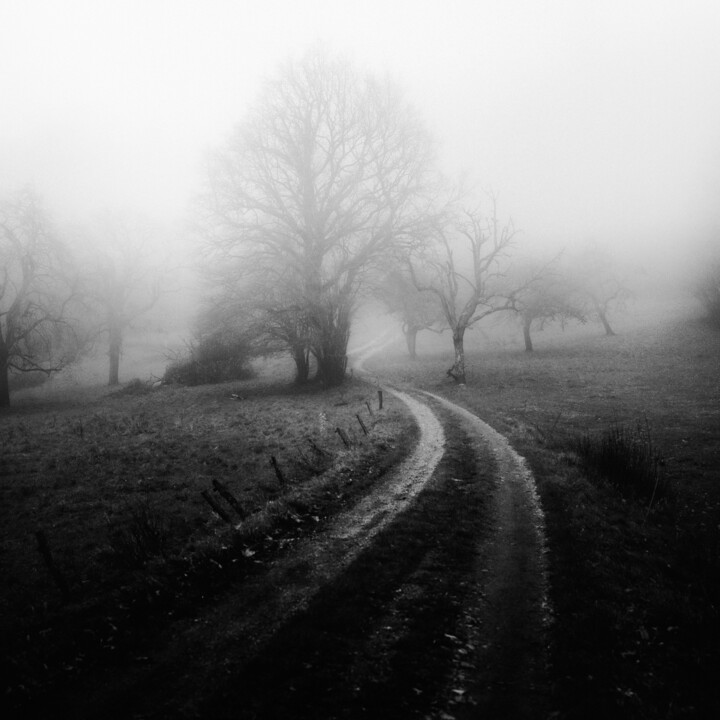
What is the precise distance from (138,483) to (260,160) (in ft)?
58.9

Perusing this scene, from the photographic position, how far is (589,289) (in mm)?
45562

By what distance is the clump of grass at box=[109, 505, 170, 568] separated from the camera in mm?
6863

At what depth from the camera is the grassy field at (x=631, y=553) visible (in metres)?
4.25

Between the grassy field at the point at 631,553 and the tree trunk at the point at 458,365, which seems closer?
the grassy field at the point at 631,553

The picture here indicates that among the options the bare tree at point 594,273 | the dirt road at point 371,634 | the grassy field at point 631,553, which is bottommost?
the grassy field at point 631,553

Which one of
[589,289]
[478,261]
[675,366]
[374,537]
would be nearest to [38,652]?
[374,537]

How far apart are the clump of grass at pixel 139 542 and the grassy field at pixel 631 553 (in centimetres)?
646

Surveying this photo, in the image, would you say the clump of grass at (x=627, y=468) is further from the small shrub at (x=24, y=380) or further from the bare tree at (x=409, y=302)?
the small shrub at (x=24, y=380)

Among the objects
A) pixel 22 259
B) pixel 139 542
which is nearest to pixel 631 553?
pixel 139 542

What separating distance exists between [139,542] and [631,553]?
8.58m

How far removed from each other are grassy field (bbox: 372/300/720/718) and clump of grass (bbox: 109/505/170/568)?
21.2 feet

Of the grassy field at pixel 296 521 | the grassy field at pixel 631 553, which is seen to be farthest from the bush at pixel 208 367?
the grassy field at pixel 631 553

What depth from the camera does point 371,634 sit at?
195 inches

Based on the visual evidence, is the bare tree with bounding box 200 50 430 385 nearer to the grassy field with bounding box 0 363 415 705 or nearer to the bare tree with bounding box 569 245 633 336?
the grassy field with bounding box 0 363 415 705
